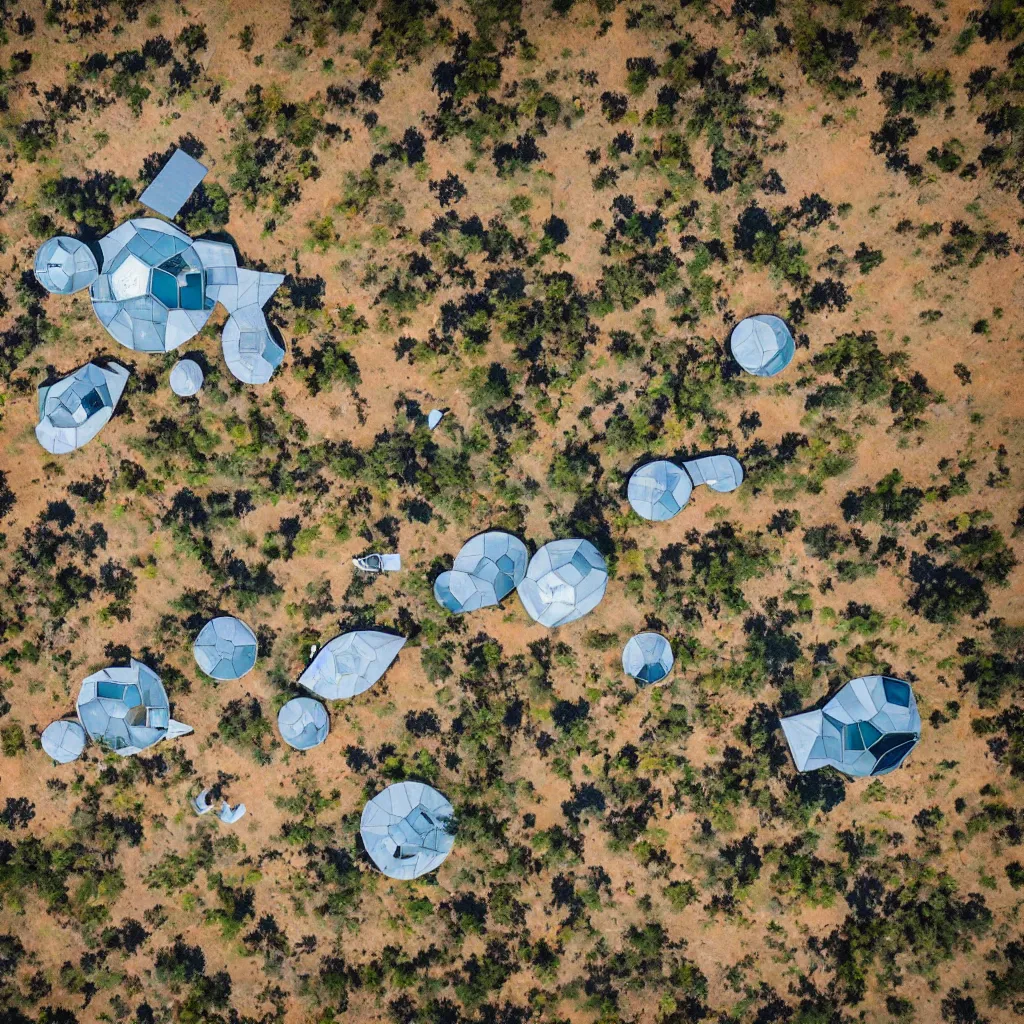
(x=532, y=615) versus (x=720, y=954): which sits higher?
(x=532, y=615)

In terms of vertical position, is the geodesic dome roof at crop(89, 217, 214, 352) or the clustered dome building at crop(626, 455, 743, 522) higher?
the geodesic dome roof at crop(89, 217, 214, 352)

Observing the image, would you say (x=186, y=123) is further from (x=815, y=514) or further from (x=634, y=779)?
(x=634, y=779)

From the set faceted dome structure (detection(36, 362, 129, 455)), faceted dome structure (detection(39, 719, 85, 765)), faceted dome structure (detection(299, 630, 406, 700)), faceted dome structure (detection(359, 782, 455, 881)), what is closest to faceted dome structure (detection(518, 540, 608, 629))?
faceted dome structure (detection(299, 630, 406, 700))

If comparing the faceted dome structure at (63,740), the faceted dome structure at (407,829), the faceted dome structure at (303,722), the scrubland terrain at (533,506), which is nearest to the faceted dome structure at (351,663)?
the faceted dome structure at (303,722)

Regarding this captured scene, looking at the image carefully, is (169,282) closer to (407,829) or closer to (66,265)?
(66,265)

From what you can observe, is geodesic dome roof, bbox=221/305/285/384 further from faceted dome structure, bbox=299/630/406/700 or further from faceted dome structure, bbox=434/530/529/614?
faceted dome structure, bbox=299/630/406/700

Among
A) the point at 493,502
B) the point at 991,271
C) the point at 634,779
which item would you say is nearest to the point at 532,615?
the point at 493,502
